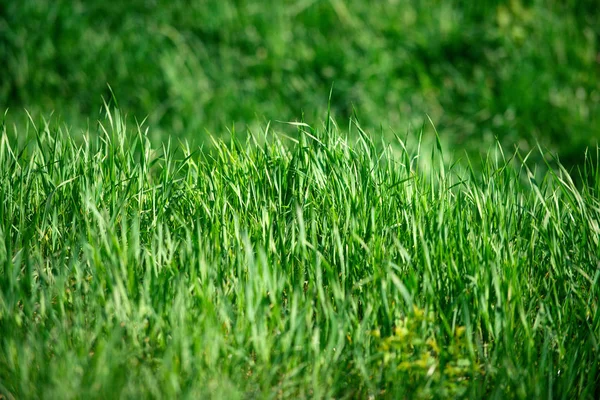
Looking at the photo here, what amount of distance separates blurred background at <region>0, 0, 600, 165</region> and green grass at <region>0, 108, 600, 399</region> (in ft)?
7.23

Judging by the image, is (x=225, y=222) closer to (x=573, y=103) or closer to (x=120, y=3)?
(x=573, y=103)

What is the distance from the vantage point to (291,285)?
1.86 metres

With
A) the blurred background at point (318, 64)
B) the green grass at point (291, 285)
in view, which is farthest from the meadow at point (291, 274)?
the blurred background at point (318, 64)

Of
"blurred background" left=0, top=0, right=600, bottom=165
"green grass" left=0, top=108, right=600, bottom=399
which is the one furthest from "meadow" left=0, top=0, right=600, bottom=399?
"blurred background" left=0, top=0, right=600, bottom=165

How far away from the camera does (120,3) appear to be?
518cm

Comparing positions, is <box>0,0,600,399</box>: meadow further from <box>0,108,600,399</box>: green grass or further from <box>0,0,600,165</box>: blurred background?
<box>0,0,600,165</box>: blurred background

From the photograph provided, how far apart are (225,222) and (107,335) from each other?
0.53 m

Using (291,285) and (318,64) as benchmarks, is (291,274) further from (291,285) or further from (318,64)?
(318,64)

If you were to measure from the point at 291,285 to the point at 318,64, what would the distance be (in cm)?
315

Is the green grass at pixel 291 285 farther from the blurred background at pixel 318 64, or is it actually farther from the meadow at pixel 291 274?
the blurred background at pixel 318 64

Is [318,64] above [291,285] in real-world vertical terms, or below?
above

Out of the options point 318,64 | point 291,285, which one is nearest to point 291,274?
point 291,285

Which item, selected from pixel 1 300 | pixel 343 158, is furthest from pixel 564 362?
pixel 1 300

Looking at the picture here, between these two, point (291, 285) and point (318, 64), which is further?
point (318, 64)
